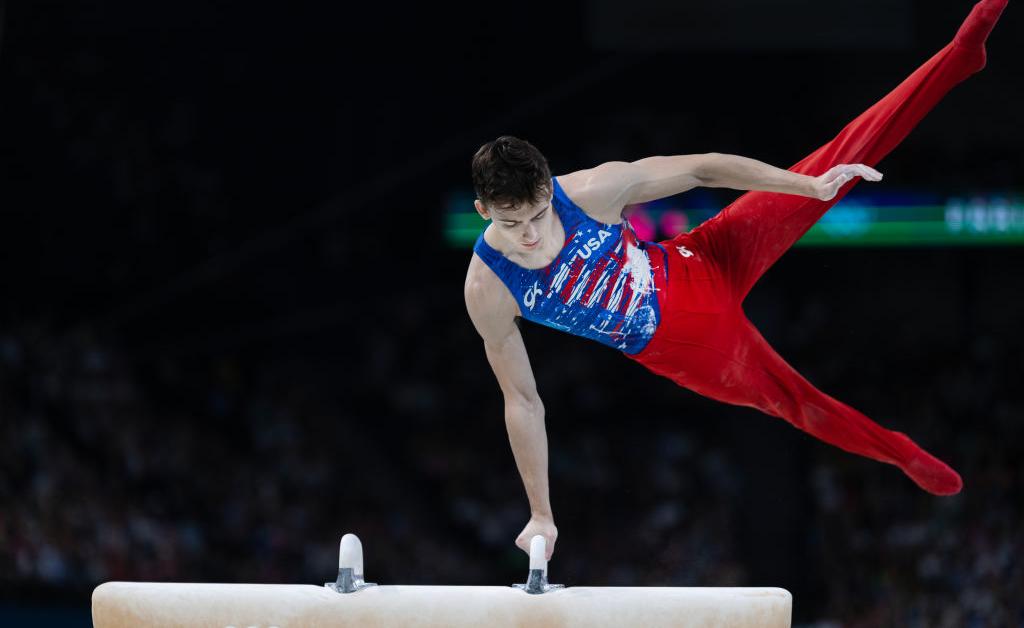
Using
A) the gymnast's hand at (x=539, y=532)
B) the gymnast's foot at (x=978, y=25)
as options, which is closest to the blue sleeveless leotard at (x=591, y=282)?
the gymnast's hand at (x=539, y=532)

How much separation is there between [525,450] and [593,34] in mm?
6198

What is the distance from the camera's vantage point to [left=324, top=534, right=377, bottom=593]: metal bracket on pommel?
3812mm

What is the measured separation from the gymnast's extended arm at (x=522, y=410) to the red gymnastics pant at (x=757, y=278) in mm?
486

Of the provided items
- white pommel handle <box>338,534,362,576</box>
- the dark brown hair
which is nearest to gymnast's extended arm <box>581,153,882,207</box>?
the dark brown hair

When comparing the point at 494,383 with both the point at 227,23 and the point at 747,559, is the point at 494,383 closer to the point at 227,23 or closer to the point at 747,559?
the point at 747,559

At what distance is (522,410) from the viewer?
13.3 ft

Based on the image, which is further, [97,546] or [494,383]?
[494,383]

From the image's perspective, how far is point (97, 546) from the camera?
1056 cm

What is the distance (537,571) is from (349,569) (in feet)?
2.04

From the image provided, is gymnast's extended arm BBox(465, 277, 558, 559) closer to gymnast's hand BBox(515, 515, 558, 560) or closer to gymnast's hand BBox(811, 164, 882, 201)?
gymnast's hand BBox(515, 515, 558, 560)

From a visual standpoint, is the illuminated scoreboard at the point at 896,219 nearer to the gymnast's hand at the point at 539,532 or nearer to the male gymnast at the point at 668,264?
the male gymnast at the point at 668,264

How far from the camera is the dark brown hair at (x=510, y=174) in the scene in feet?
11.7

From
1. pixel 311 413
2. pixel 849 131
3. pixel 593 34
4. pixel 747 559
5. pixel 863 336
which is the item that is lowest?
pixel 747 559

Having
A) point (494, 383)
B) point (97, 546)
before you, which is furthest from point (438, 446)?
point (97, 546)
